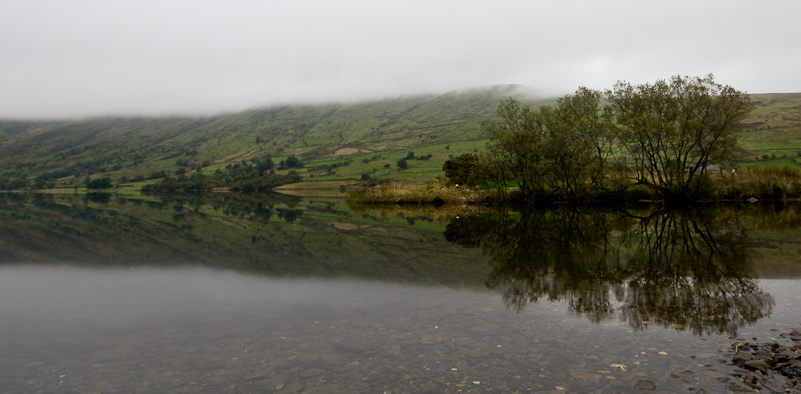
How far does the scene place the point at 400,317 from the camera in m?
10.4

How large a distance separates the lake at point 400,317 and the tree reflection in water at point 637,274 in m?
0.08

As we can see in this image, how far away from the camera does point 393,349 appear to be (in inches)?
330

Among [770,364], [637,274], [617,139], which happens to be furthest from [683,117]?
[770,364]

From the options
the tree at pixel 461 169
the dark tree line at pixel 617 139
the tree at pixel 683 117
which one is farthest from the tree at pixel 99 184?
the tree at pixel 683 117

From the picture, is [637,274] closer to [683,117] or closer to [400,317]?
[400,317]

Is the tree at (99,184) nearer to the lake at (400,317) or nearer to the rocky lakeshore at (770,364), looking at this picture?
the lake at (400,317)

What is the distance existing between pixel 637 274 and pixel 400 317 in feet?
27.2

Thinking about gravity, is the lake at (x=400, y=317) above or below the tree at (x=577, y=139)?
below

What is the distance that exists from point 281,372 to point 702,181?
58.5 metres

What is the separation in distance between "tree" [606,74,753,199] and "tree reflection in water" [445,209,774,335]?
2476 centimetres

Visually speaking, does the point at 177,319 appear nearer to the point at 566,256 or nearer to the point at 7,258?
the point at 566,256

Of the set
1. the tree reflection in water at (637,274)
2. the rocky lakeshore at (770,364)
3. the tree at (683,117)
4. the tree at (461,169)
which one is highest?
the tree at (683,117)

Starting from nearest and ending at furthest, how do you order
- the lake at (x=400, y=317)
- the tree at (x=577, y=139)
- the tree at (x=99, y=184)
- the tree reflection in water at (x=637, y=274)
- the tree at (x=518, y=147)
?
the lake at (x=400, y=317) → the tree reflection in water at (x=637, y=274) → the tree at (x=577, y=139) → the tree at (x=518, y=147) → the tree at (x=99, y=184)

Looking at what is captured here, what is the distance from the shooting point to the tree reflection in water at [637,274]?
1012 centimetres
